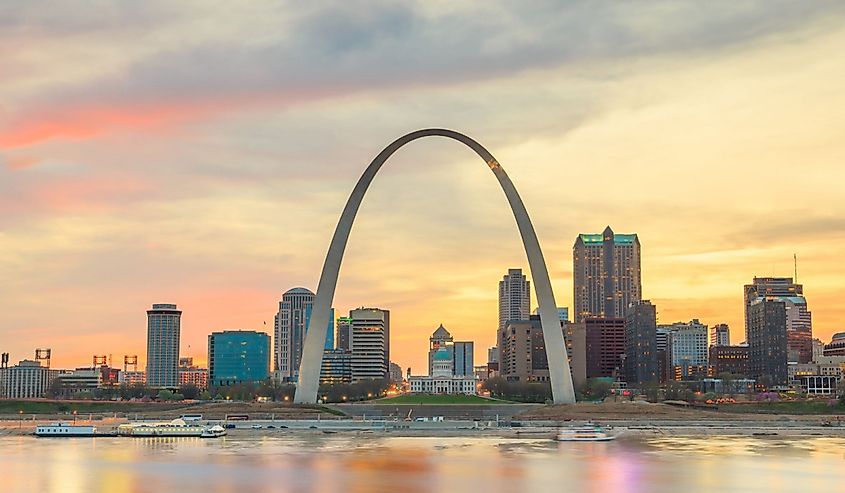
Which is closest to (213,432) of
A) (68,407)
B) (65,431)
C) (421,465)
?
(65,431)

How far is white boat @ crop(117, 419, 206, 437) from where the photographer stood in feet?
241

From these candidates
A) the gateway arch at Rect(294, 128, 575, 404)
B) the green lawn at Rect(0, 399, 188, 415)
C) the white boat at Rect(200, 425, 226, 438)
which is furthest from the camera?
the green lawn at Rect(0, 399, 188, 415)

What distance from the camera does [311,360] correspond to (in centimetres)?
9381

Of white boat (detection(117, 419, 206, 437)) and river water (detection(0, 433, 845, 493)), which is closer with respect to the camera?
river water (detection(0, 433, 845, 493))

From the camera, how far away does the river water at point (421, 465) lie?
4231 centimetres

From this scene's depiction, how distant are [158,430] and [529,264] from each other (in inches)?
1406

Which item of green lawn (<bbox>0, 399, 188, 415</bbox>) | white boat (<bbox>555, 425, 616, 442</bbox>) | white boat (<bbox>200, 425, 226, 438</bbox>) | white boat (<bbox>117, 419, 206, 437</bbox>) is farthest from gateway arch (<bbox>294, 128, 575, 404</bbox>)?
green lawn (<bbox>0, 399, 188, 415</bbox>)

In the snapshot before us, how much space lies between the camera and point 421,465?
50.2 meters

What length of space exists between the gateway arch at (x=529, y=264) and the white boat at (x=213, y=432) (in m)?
19.4

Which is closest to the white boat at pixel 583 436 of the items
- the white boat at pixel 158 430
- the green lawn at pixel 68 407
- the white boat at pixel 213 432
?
the white boat at pixel 213 432

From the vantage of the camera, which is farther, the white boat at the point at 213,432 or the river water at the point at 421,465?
the white boat at the point at 213,432

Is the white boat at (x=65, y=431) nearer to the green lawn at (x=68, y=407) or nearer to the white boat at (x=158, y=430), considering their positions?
the white boat at (x=158, y=430)

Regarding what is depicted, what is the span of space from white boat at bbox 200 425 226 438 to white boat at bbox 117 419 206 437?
1.96 feet

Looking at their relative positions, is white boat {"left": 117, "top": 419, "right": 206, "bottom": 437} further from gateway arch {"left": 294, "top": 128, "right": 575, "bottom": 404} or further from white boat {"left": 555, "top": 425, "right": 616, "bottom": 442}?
white boat {"left": 555, "top": 425, "right": 616, "bottom": 442}
